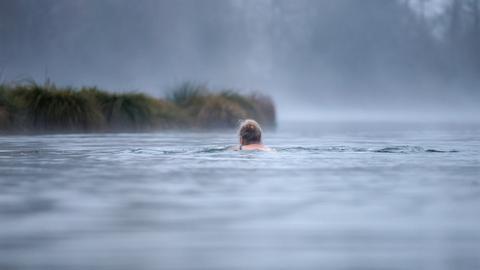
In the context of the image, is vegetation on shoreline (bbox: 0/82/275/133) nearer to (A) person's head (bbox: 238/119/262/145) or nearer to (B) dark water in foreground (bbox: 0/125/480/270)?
(A) person's head (bbox: 238/119/262/145)

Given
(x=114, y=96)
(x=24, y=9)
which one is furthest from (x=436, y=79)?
(x=114, y=96)

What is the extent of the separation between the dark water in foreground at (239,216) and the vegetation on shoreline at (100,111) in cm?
899

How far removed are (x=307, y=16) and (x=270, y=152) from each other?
86.6m

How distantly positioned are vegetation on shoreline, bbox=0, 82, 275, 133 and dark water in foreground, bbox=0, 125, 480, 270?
29.5 feet

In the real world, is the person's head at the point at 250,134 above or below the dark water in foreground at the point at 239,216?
above

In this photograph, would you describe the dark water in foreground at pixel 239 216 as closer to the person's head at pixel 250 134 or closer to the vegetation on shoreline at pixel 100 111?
the person's head at pixel 250 134

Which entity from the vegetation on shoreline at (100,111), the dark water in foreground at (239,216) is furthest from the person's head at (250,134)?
the vegetation on shoreline at (100,111)

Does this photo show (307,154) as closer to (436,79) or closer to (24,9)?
(24,9)

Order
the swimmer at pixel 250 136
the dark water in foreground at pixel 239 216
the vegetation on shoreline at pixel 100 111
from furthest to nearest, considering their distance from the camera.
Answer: the vegetation on shoreline at pixel 100 111, the swimmer at pixel 250 136, the dark water in foreground at pixel 239 216

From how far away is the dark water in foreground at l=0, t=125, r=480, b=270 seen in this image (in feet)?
10.5

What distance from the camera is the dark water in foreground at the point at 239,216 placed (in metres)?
3.19

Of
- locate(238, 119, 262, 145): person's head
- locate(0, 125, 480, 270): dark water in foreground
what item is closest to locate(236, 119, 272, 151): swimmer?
locate(238, 119, 262, 145): person's head

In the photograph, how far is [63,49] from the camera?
8188 centimetres

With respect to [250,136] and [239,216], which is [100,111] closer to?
[250,136]
